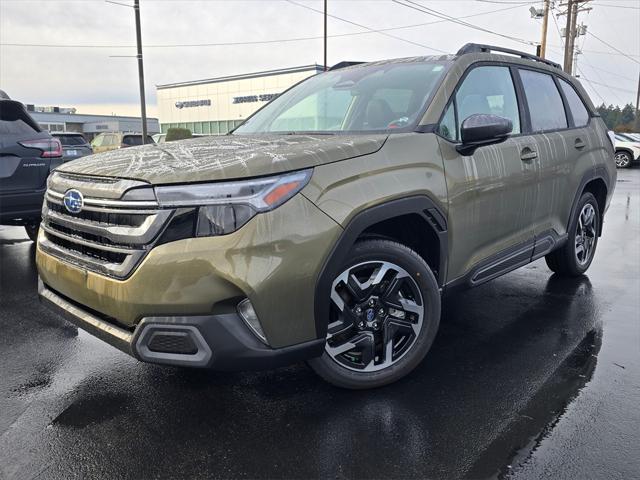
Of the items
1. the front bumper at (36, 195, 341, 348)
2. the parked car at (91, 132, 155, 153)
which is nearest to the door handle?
the front bumper at (36, 195, 341, 348)

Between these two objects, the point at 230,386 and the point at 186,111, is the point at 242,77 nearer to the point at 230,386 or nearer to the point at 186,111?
the point at 186,111

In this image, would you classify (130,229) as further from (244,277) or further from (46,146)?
(46,146)

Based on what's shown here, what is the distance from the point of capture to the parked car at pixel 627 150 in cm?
2116

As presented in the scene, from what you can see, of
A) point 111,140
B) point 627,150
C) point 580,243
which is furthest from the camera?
point 111,140

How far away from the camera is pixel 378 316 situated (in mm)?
2781

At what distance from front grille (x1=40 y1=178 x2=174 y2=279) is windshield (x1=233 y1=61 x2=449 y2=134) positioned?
1.39 m

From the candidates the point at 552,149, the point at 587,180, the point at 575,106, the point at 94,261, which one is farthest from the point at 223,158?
the point at 575,106

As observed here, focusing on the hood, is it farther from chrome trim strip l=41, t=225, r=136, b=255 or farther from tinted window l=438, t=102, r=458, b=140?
tinted window l=438, t=102, r=458, b=140

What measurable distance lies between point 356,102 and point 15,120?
3.95 metres

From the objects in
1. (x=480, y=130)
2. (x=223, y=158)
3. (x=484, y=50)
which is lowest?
(x=223, y=158)

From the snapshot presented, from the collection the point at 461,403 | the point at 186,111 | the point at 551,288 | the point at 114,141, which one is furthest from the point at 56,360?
the point at 186,111

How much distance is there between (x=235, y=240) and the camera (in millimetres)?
2186

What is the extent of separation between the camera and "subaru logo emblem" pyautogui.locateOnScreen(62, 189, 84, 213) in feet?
8.24

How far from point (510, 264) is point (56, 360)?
310cm
